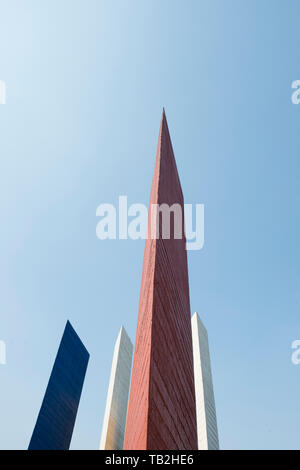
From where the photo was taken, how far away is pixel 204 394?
39.6 ft

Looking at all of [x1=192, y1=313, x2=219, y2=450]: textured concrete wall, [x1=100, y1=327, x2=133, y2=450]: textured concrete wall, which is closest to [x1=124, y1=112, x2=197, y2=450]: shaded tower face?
[x1=192, y1=313, x2=219, y2=450]: textured concrete wall

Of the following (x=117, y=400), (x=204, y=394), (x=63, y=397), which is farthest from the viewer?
(x=117, y=400)

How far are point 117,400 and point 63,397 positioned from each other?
3.05 m

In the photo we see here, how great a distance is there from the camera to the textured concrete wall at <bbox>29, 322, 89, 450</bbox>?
13.1 metres

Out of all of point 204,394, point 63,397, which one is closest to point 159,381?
point 204,394

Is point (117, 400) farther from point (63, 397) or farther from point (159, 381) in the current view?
point (159, 381)

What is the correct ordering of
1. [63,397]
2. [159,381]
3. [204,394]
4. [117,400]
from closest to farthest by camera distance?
1. [159,381]
2. [204,394]
3. [63,397]
4. [117,400]

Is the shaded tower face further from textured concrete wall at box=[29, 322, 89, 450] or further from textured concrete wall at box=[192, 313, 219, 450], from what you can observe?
textured concrete wall at box=[29, 322, 89, 450]

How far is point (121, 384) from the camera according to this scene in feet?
55.1

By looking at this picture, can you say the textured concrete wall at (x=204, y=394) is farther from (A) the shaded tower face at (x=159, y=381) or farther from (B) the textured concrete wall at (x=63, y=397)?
(A) the shaded tower face at (x=159, y=381)

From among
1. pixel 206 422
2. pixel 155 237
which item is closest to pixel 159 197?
pixel 155 237

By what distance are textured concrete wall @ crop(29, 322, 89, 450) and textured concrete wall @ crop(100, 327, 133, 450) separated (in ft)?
7.31
